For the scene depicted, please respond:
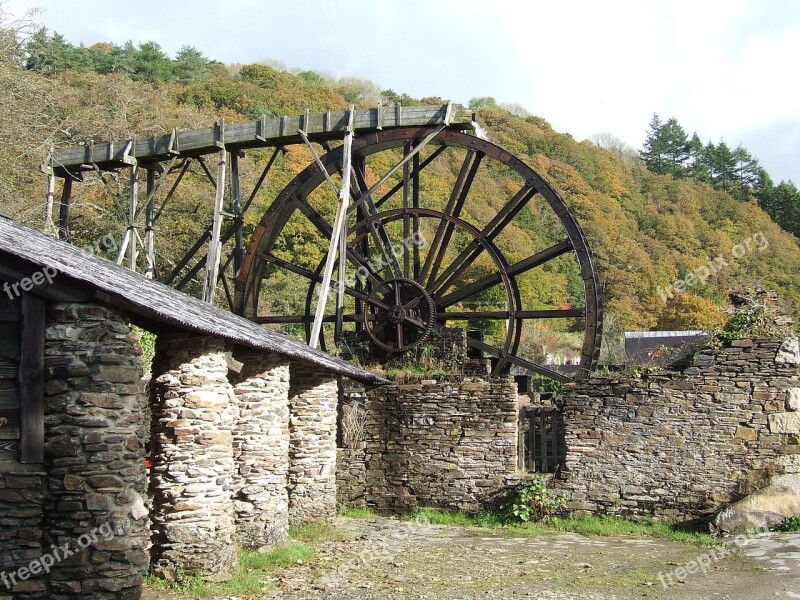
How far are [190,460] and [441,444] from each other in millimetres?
5434

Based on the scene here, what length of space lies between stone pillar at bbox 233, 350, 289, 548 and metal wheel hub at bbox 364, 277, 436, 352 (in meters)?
4.83

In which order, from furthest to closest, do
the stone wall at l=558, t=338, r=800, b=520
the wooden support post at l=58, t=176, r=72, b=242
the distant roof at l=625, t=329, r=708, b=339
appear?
the distant roof at l=625, t=329, r=708, b=339
the wooden support post at l=58, t=176, r=72, b=242
the stone wall at l=558, t=338, r=800, b=520

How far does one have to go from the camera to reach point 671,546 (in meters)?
10.8

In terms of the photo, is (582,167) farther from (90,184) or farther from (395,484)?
(395,484)

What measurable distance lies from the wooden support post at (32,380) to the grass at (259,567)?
6.97 ft

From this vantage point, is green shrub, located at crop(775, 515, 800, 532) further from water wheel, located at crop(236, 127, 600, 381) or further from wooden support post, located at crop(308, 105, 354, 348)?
wooden support post, located at crop(308, 105, 354, 348)

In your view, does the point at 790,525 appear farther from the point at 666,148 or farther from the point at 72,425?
the point at 666,148

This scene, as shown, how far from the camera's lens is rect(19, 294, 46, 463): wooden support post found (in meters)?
6.32

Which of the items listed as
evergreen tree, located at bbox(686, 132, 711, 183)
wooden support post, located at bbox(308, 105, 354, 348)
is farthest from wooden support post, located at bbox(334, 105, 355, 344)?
evergreen tree, located at bbox(686, 132, 711, 183)

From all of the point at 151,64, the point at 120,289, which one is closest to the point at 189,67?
the point at 151,64

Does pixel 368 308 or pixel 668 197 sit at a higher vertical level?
pixel 668 197

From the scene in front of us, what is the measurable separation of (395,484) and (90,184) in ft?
40.4

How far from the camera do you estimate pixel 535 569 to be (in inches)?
367

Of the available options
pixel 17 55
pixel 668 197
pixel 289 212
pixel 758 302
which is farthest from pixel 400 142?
pixel 668 197
